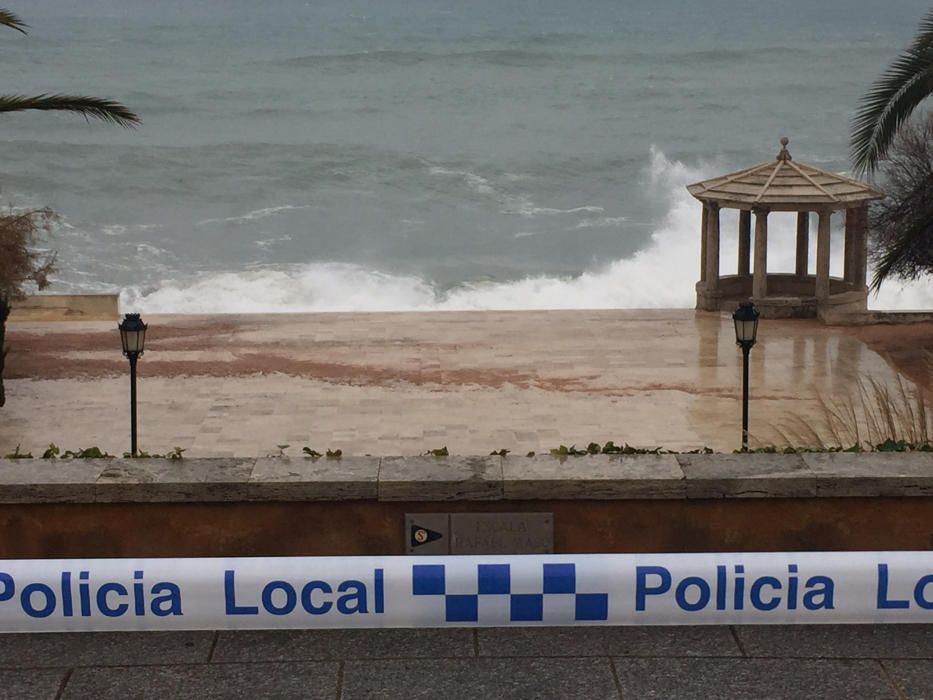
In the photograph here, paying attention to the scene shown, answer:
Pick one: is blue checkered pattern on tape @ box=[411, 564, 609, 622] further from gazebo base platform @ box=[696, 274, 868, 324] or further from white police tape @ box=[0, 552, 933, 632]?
gazebo base platform @ box=[696, 274, 868, 324]

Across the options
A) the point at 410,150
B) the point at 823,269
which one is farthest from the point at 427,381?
the point at 410,150

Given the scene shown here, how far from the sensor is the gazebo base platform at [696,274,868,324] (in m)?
23.2

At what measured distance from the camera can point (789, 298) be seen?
23.4 metres

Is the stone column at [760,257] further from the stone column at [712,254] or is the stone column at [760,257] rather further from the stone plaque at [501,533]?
the stone plaque at [501,533]

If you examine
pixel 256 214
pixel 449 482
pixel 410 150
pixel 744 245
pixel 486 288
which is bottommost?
pixel 449 482

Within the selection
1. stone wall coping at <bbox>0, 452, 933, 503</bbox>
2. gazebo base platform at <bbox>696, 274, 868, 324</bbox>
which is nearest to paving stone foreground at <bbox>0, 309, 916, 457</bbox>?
gazebo base platform at <bbox>696, 274, 868, 324</bbox>

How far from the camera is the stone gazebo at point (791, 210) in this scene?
2300cm

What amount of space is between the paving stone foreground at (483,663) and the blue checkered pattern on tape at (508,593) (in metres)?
0.16

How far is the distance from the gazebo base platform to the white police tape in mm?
15801

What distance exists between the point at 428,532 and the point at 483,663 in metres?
0.82

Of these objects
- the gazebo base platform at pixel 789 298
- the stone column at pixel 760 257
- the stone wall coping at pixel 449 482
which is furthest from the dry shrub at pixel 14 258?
the stone wall coping at pixel 449 482

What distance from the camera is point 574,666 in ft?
23.9

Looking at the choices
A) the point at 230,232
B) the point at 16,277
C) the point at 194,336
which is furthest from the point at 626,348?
the point at 230,232

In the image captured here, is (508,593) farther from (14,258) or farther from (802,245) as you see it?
(802,245)
